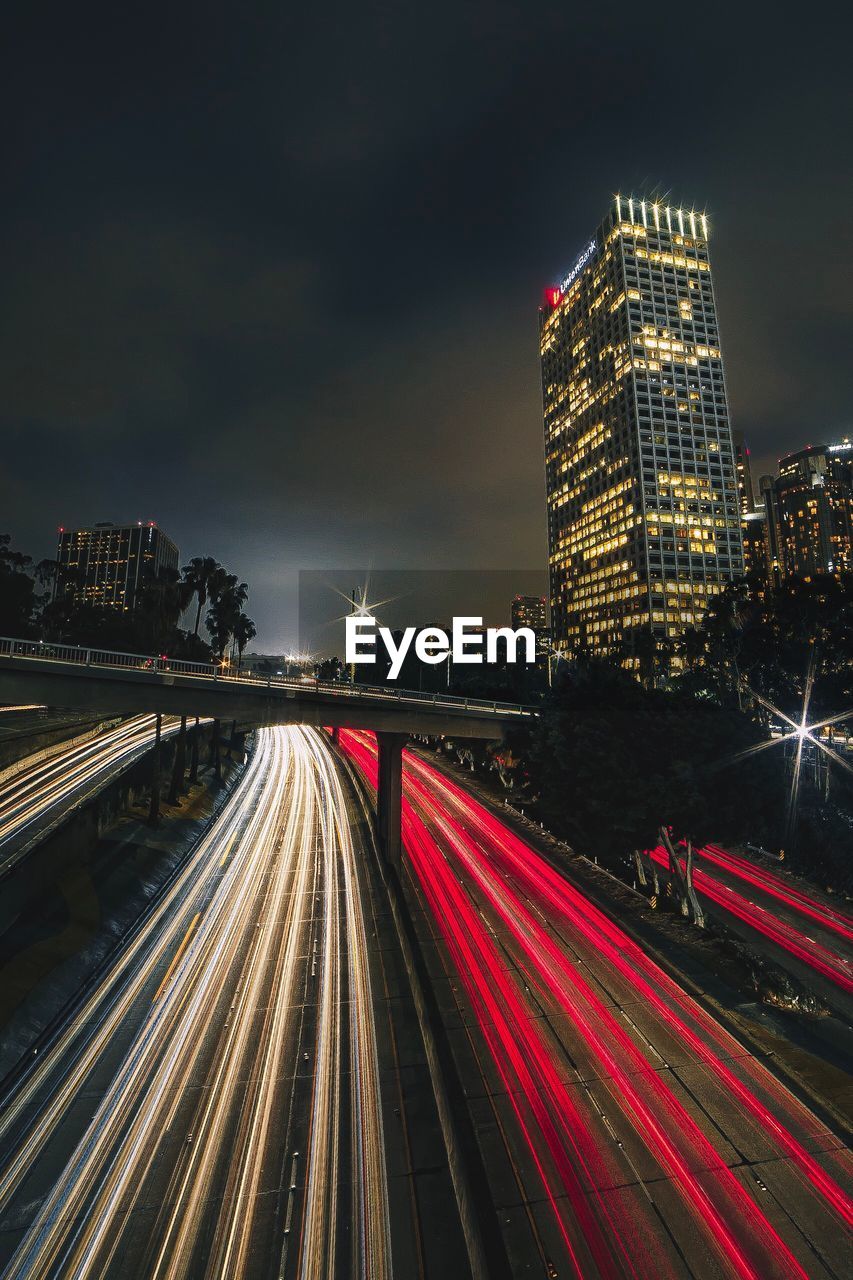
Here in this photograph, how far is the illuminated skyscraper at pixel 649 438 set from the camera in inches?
6403

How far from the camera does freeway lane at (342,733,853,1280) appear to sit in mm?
13695

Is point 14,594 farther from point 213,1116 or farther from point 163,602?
point 213,1116

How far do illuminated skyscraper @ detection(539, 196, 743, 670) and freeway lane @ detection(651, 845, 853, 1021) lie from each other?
413ft

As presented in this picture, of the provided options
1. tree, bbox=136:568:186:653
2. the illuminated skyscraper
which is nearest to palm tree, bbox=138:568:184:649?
tree, bbox=136:568:186:653

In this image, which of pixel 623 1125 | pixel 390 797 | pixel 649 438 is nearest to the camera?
pixel 623 1125

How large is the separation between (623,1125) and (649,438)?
175m

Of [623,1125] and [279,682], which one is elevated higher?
[279,682]

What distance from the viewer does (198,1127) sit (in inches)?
674

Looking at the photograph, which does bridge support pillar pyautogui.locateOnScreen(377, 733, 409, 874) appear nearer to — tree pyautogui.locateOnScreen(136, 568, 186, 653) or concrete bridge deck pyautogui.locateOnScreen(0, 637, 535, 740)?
concrete bridge deck pyautogui.locateOnScreen(0, 637, 535, 740)

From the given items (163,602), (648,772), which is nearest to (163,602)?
(163,602)

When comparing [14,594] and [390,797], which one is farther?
Result: [14,594]

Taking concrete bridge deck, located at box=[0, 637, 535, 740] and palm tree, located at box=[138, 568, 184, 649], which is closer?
concrete bridge deck, located at box=[0, 637, 535, 740]

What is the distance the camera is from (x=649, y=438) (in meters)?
166

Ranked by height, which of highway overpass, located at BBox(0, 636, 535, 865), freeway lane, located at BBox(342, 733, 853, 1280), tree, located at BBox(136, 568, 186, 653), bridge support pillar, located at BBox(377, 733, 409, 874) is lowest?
freeway lane, located at BBox(342, 733, 853, 1280)
